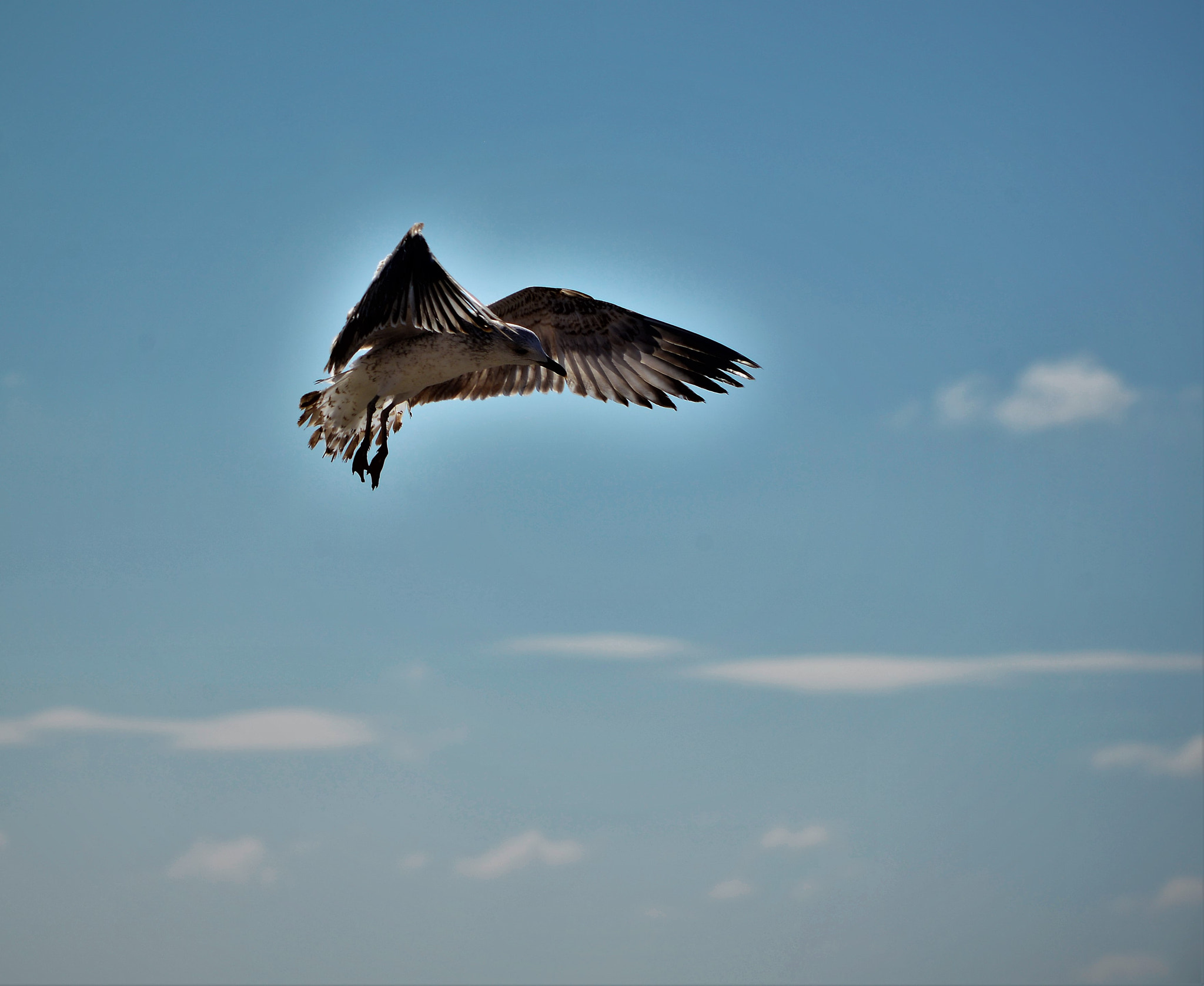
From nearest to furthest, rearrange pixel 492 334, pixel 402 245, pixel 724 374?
pixel 402 245 → pixel 492 334 → pixel 724 374

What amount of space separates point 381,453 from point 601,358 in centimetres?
340

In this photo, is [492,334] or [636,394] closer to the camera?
[492,334]

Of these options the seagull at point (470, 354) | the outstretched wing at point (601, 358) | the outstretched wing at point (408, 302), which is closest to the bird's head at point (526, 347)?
the seagull at point (470, 354)

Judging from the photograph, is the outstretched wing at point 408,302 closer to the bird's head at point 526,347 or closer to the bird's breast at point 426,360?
the bird's head at point 526,347

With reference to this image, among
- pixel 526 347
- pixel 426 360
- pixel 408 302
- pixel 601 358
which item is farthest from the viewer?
pixel 601 358

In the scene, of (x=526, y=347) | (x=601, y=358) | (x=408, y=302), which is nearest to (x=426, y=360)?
(x=526, y=347)

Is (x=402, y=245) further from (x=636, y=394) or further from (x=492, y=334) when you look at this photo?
(x=636, y=394)

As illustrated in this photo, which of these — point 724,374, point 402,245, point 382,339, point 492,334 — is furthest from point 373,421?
point 724,374

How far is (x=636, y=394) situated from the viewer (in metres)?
12.1

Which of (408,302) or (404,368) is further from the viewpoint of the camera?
(404,368)

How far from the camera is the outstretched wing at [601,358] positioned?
1200 centimetres

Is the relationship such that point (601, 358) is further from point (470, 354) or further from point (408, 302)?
point (408, 302)

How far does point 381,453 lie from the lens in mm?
10242

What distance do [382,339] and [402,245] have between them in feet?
5.38
